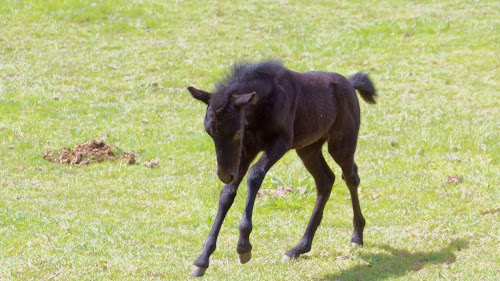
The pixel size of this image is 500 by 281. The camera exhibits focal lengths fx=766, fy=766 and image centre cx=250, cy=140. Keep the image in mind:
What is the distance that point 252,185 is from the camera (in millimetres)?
7023

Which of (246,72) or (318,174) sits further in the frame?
(318,174)

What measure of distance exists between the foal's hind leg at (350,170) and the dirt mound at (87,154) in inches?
184

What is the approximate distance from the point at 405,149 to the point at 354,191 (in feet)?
13.5

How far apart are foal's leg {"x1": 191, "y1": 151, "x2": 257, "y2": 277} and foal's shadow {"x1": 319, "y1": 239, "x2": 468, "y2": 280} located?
1288 mm

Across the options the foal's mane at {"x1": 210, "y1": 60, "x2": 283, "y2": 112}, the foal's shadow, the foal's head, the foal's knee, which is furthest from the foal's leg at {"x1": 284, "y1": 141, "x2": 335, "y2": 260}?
the foal's head

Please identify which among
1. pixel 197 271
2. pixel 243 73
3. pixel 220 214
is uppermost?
pixel 243 73

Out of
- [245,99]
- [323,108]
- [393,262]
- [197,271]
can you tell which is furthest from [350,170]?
[197,271]

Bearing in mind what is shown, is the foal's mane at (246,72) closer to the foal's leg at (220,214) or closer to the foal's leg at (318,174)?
the foal's leg at (220,214)

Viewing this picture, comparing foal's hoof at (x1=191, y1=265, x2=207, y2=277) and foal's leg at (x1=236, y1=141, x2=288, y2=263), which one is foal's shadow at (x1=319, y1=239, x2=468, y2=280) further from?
foal's hoof at (x1=191, y1=265, x2=207, y2=277)

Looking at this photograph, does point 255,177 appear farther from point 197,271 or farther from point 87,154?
point 87,154

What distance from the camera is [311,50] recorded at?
60.6ft

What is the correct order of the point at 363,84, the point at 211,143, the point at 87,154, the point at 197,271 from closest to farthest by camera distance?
the point at 197,271 → the point at 363,84 → the point at 87,154 → the point at 211,143

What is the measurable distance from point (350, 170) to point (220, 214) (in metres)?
2.09

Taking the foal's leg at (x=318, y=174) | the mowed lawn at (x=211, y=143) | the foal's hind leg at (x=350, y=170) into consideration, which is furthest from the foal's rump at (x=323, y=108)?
the mowed lawn at (x=211, y=143)
